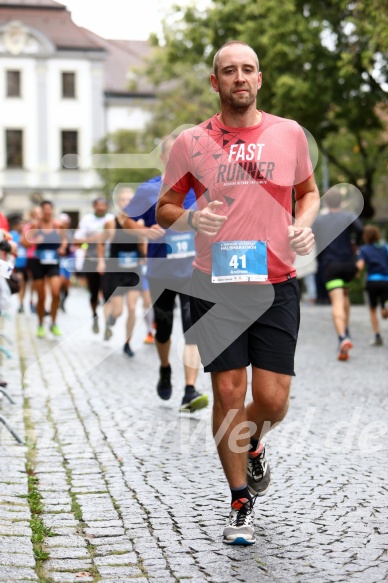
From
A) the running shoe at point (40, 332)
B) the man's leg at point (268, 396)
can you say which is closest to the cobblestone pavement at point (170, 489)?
the man's leg at point (268, 396)

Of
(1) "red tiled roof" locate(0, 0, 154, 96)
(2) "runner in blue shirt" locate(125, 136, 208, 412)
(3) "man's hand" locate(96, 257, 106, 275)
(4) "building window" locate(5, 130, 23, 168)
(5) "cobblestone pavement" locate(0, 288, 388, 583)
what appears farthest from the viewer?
(4) "building window" locate(5, 130, 23, 168)

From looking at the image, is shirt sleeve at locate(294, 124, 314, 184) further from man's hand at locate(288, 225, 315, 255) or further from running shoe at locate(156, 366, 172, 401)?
running shoe at locate(156, 366, 172, 401)

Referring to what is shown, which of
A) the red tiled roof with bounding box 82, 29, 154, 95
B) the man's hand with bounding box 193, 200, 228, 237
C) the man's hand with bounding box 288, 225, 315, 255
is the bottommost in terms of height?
the man's hand with bounding box 288, 225, 315, 255

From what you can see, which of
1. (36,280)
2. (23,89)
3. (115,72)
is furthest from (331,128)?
(115,72)

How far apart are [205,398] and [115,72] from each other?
59.9m

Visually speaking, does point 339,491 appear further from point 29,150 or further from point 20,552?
point 29,150

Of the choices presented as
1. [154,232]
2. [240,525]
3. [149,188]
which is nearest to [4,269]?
[154,232]

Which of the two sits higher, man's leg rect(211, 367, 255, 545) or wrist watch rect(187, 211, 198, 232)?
wrist watch rect(187, 211, 198, 232)

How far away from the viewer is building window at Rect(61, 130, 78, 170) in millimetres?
60281

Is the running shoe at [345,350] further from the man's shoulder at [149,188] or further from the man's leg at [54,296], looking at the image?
the man's leg at [54,296]

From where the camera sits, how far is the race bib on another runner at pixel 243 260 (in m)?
4.59

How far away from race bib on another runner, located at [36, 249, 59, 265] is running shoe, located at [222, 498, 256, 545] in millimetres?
11205

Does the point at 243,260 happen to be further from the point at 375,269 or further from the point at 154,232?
the point at 375,269

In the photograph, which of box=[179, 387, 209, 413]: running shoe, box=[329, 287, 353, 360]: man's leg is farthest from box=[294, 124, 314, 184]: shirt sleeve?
box=[329, 287, 353, 360]: man's leg
